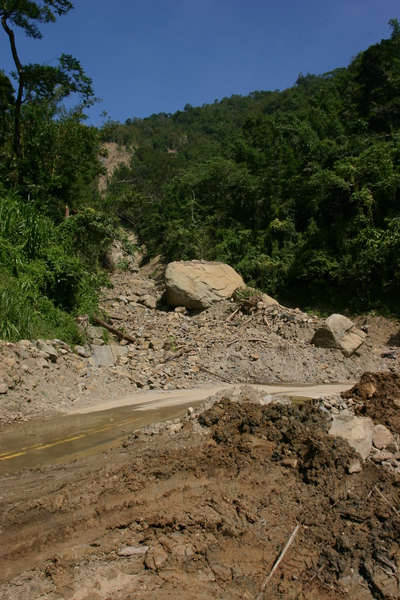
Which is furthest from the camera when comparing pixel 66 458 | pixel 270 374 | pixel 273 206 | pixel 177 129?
pixel 177 129

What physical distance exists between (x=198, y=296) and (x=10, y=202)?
23.4 ft

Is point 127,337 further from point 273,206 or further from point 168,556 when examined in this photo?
point 273,206

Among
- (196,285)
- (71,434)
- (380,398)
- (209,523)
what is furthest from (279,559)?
(196,285)

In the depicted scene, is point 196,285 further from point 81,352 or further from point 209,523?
point 209,523

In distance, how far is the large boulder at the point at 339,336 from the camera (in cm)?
1271

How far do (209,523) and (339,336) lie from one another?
9.78 metres

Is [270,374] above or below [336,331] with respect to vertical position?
below

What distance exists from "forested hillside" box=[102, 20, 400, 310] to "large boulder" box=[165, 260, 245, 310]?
3.80 metres

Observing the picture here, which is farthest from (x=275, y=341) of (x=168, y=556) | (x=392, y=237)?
(x=168, y=556)

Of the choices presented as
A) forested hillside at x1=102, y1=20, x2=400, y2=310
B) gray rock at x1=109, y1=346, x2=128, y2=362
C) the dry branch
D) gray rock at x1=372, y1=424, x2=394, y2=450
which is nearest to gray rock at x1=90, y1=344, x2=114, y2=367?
gray rock at x1=109, y1=346, x2=128, y2=362

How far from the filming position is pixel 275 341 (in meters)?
13.4

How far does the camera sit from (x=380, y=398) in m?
6.59

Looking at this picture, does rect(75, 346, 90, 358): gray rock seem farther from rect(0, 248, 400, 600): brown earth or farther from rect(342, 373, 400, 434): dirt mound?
rect(342, 373, 400, 434): dirt mound

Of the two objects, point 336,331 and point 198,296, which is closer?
point 336,331
